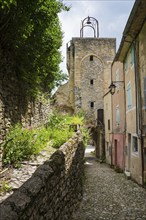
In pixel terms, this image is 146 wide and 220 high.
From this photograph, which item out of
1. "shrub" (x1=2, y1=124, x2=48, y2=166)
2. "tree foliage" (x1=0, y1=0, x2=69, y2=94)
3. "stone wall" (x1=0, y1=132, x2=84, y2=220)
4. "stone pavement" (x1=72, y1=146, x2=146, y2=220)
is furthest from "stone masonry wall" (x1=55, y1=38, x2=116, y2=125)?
"stone wall" (x1=0, y1=132, x2=84, y2=220)

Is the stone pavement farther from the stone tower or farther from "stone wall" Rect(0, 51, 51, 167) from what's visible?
the stone tower

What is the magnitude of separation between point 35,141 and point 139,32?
6.27 meters

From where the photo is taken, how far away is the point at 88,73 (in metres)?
29.0

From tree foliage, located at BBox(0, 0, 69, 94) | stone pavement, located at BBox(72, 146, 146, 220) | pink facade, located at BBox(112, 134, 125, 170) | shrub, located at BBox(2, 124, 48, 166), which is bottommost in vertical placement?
stone pavement, located at BBox(72, 146, 146, 220)

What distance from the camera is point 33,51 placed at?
774 centimetres

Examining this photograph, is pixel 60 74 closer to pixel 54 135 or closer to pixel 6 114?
pixel 54 135

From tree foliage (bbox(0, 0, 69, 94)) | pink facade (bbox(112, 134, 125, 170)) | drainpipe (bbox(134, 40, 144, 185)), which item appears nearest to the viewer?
tree foliage (bbox(0, 0, 69, 94))

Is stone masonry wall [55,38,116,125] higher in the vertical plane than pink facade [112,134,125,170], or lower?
higher

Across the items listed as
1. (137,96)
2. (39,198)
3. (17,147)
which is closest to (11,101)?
(17,147)

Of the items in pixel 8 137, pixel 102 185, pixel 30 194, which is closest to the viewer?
pixel 30 194

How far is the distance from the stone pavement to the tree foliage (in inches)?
175

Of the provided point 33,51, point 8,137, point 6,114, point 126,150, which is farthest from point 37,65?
point 126,150

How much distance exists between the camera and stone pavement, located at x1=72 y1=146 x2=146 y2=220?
747 centimetres

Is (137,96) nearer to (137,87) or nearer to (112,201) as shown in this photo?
(137,87)
